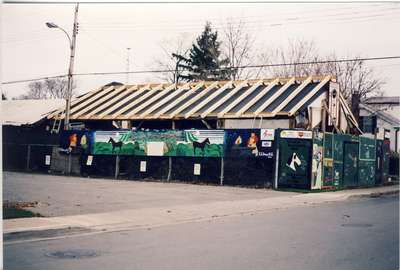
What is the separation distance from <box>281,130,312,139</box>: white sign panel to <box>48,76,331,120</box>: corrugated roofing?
60.7 inches

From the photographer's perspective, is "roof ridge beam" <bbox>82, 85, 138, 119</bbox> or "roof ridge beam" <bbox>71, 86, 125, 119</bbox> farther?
"roof ridge beam" <bbox>71, 86, 125, 119</bbox>

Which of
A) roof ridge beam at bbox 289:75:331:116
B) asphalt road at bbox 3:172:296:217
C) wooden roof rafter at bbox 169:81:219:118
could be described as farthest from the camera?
wooden roof rafter at bbox 169:81:219:118

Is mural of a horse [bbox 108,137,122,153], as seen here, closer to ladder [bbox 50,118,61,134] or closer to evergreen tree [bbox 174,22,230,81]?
ladder [bbox 50,118,61,134]

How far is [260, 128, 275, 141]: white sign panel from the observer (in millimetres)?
21986

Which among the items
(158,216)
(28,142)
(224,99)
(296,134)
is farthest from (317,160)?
(28,142)

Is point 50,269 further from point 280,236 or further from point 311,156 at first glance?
point 311,156

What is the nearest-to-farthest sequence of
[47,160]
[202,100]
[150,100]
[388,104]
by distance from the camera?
1. [202,100]
2. [47,160]
3. [150,100]
4. [388,104]

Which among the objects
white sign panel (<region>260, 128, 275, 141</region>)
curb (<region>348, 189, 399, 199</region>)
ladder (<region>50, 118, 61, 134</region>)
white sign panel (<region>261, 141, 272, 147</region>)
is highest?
ladder (<region>50, 118, 61, 134</region>)

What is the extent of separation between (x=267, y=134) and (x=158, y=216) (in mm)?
10334

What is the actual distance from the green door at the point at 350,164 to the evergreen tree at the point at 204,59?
1303 inches

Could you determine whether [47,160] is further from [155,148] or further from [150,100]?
[155,148]

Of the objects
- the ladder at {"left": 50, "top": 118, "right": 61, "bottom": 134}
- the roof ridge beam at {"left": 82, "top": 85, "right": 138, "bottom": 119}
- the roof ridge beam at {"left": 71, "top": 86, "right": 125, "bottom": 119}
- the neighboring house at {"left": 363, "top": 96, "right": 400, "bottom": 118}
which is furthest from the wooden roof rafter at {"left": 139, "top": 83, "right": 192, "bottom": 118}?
the neighboring house at {"left": 363, "top": 96, "right": 400, "bottom": 118}

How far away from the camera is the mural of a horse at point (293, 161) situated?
21828 mm

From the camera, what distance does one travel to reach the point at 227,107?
25.8 meters
